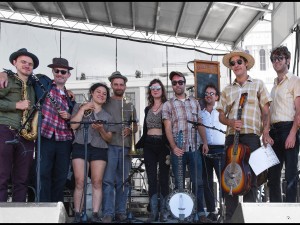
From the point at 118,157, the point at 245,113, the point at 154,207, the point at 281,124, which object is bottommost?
the point at 154,207

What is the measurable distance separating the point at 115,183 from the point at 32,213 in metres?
1.68

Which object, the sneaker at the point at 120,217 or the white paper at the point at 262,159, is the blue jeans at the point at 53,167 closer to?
the sneaker at the point at 120,217

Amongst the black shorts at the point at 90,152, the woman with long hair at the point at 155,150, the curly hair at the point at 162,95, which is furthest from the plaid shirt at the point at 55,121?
the curly hair at the point at 162,95

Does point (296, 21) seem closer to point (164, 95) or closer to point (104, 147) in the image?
point (164, 95)

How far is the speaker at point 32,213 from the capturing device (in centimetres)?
301

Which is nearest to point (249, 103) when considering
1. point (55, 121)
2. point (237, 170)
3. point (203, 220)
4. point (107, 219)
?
point (237, 170)

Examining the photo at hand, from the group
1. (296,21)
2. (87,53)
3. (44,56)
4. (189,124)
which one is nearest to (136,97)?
(87,53)

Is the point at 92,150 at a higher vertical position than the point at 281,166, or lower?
higher

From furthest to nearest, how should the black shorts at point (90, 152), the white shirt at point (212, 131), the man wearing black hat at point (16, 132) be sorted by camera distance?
the white shirt at point (212, 131) < the black shorts at point (90, 152) < the man wearing black hat at point (16, 132)

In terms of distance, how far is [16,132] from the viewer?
4.02 m

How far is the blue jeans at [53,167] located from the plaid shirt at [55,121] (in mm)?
60

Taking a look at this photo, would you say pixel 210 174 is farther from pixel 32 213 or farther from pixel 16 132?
pixel 32 213

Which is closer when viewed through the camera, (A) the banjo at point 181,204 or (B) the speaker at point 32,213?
(B) the speaker at point 32,213

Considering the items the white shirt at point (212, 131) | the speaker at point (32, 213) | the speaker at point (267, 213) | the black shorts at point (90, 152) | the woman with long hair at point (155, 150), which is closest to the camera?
the speaker at point (32, 213)
